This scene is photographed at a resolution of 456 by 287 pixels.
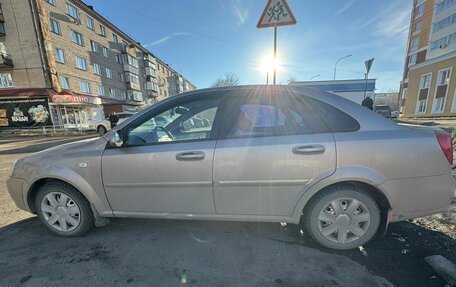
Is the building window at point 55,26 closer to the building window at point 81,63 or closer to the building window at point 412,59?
the building window at point 81,63

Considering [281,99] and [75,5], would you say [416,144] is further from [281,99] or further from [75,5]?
[75,5]

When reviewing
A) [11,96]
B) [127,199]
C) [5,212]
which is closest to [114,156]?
[127,199]

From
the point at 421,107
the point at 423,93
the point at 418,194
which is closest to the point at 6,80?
the point at 418,194

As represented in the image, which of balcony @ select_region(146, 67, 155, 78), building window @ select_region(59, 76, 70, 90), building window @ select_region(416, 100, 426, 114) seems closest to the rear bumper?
building window @ select_region(59, 76, 70, 90)

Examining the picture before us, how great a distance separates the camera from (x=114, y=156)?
247 centimetres

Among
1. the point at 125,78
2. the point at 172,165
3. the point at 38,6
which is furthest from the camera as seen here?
the point at 125,78

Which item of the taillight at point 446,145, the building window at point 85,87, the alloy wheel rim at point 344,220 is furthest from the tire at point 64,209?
the building window at point 85,87

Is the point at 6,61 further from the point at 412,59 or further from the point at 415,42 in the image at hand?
the point at 415,42

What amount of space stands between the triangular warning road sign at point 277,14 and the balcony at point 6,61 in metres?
26.6

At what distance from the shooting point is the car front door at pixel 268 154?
7.18 ft

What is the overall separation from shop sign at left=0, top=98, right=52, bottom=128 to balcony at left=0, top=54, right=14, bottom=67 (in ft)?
10.4

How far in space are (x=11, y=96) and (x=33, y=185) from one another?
2548 centimetres

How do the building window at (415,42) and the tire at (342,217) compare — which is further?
the building window at (415,42)

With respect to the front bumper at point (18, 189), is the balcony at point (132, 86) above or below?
above
